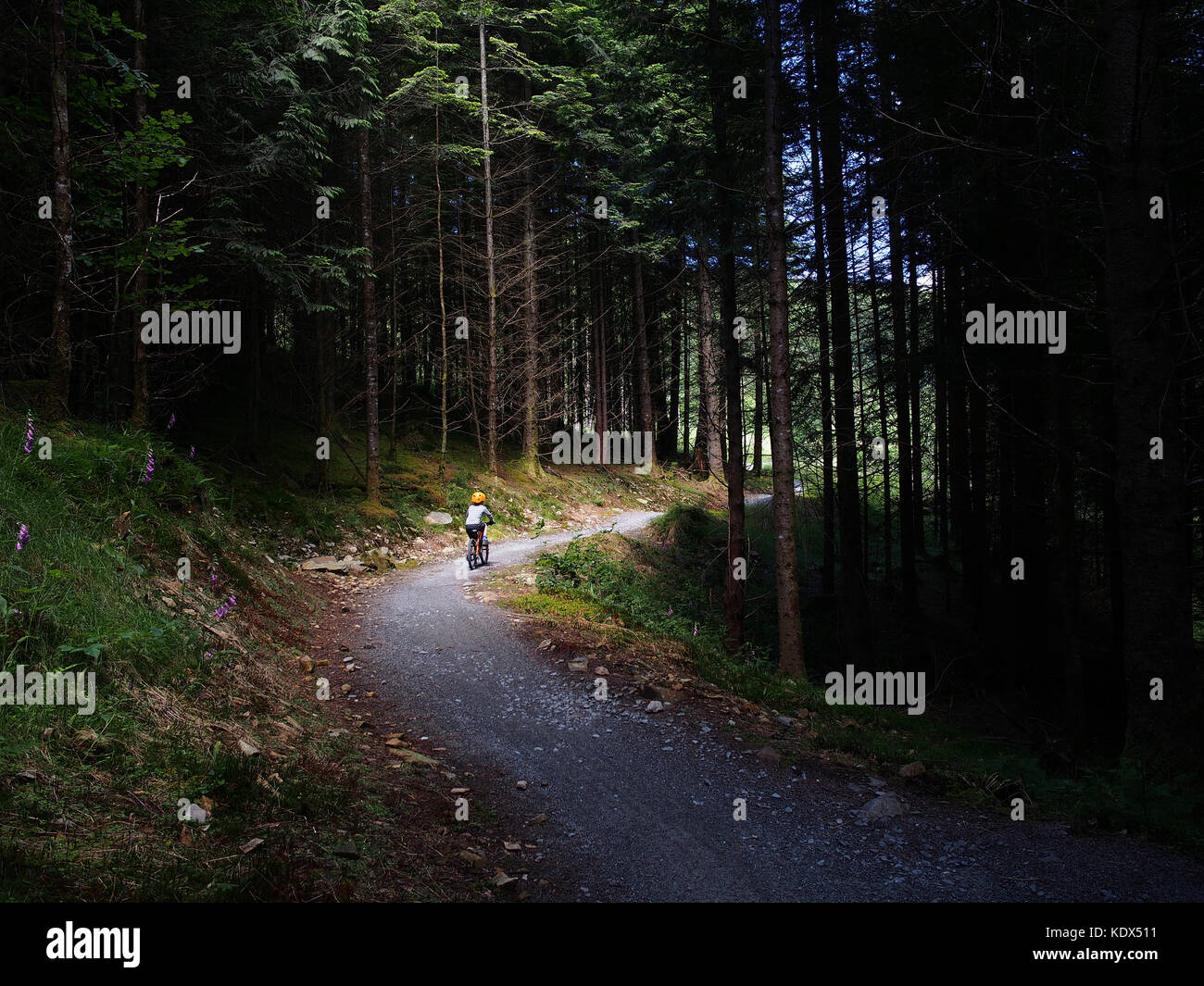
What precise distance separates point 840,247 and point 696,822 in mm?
10779

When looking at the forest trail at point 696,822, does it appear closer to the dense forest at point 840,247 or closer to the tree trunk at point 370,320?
the dense forest at point 840,247

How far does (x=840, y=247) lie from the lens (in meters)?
11.3

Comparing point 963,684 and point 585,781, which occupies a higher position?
point 585,781

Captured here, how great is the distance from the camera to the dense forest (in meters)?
5.81

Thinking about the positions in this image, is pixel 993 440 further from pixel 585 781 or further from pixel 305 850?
pixel 305 850

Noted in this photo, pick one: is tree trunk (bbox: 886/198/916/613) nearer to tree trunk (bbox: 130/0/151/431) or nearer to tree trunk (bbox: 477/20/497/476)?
tree trunk (bbox: 477/20/497/476)

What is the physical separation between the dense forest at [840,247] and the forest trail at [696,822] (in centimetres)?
257

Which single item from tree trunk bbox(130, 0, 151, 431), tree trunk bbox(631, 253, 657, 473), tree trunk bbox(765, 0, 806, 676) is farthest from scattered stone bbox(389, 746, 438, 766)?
tree trunk bbox(631, 253, 657, 473)

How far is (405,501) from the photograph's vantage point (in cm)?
1812

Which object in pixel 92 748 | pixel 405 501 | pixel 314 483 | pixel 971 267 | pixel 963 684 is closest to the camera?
pixel 92 748

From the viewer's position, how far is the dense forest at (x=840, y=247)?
5812 mm

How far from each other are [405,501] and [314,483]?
2.64 meters

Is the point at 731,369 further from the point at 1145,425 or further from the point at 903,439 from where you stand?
the point at 903,439
